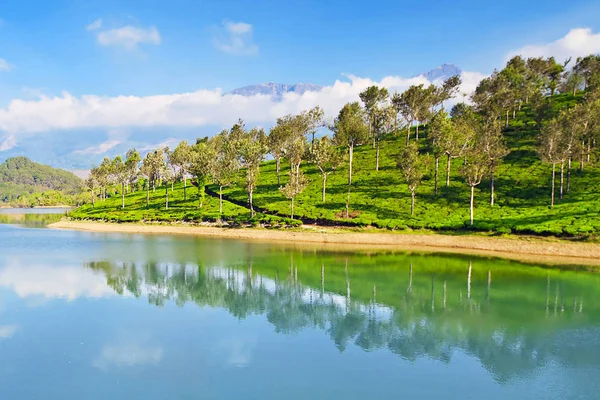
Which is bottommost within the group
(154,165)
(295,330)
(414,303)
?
(295,330)

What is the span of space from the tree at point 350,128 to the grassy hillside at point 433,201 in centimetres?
848

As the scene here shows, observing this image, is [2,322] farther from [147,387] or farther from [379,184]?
[379,184]

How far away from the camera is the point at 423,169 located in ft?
359

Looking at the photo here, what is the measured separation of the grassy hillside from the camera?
75.9 m

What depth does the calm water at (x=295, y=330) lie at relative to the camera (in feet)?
79.4

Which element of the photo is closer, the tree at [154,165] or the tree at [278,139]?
the tree at [278,139]

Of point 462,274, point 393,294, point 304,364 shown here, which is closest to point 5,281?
point 304,364

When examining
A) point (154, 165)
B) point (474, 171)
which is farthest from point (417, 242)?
point (154, 165)

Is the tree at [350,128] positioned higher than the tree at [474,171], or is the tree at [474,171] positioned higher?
the tree at [350,128]

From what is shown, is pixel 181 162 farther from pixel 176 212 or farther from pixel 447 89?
pixel 447 89

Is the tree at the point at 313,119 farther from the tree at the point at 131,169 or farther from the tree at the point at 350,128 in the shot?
the tree at the point at 131,169

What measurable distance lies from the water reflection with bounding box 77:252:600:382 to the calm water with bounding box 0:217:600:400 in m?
0.19

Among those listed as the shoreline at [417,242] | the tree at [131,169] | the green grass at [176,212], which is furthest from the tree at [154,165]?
the shoreline at [417,242]

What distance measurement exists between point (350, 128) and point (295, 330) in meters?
85.5
